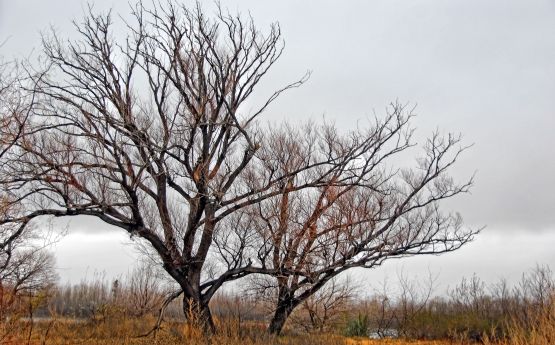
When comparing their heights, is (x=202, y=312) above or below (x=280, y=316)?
above

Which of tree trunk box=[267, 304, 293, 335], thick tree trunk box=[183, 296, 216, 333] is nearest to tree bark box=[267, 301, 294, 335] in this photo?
tree trunk box=[267, 304, 293, 335]

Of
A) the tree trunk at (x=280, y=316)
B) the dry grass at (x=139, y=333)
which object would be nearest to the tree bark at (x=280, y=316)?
the tree trunk at (x=280, y=316)

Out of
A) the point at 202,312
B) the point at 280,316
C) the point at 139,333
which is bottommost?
the point at 139,333

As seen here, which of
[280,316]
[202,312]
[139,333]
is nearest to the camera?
[202,312]

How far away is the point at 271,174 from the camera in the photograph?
56.7 ft

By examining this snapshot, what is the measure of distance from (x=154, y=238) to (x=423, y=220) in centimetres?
962

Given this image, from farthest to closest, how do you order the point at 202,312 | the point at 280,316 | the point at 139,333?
the point at 280,316, the point at 139,333, the point at 202,312

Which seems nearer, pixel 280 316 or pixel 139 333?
pixel 139 333

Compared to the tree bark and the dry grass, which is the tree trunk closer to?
the tree bark

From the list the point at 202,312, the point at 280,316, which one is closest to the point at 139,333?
the point at 202,312

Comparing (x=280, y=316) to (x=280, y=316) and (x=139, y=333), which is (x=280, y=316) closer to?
(x=280, y=316)

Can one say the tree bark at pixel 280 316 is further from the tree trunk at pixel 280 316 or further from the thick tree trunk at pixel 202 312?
the thick tree trunk at pixel 202 312

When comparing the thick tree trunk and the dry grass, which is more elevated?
the thick tree trunk

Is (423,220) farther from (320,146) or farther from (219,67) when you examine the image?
(219,67)
